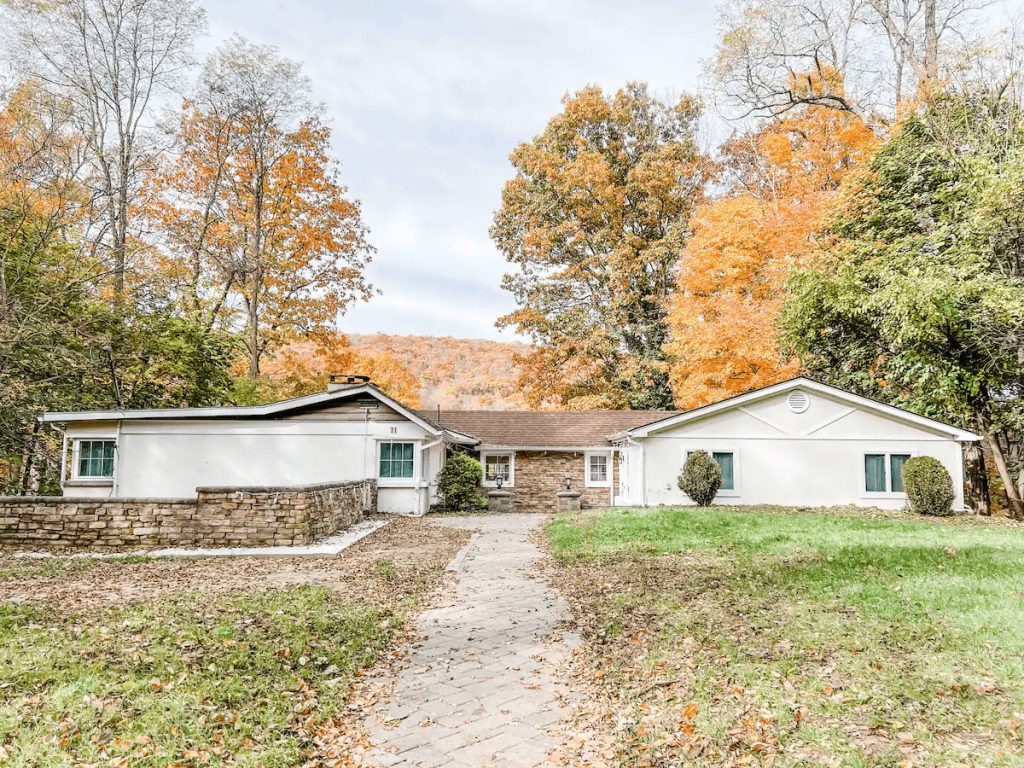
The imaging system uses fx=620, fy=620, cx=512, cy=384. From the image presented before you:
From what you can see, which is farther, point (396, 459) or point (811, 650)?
point (396, 459)

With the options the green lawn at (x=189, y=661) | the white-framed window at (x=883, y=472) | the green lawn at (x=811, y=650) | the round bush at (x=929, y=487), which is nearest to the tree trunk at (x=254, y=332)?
the green lawn at (x=189, y=661)

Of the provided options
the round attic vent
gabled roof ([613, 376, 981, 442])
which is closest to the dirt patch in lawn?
gabled roof ([613, 376, 981, 442])

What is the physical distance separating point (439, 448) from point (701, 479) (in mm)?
7961

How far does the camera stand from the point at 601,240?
27031 mm

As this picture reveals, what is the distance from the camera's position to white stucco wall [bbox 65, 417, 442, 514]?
614 inches

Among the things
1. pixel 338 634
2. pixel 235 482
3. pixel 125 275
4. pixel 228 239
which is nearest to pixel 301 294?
pixel 228 239

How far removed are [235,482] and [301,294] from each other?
9.40 meters

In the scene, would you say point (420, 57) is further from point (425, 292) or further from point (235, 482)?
point (425, 292)

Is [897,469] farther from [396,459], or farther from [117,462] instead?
[117,462]

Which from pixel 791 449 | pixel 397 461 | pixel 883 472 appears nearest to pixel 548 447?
pixel 397 461

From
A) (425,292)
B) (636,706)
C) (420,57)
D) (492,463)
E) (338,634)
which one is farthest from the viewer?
(425,292)

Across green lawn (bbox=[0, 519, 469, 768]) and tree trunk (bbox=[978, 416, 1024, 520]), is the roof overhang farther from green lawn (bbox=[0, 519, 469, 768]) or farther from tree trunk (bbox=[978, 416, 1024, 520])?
green lawn (bbox=[0, 519, 469, 768])

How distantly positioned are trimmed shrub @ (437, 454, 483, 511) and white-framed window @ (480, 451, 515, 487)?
2243 millimetres

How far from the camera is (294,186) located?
2292 centimetres
